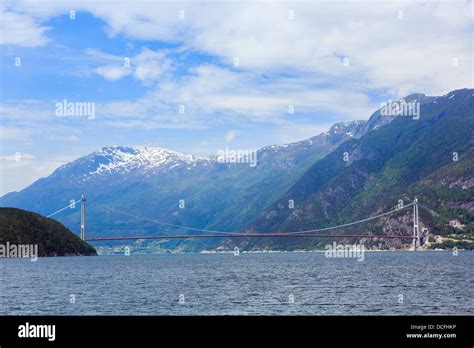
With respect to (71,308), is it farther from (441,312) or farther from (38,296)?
(441,312)
